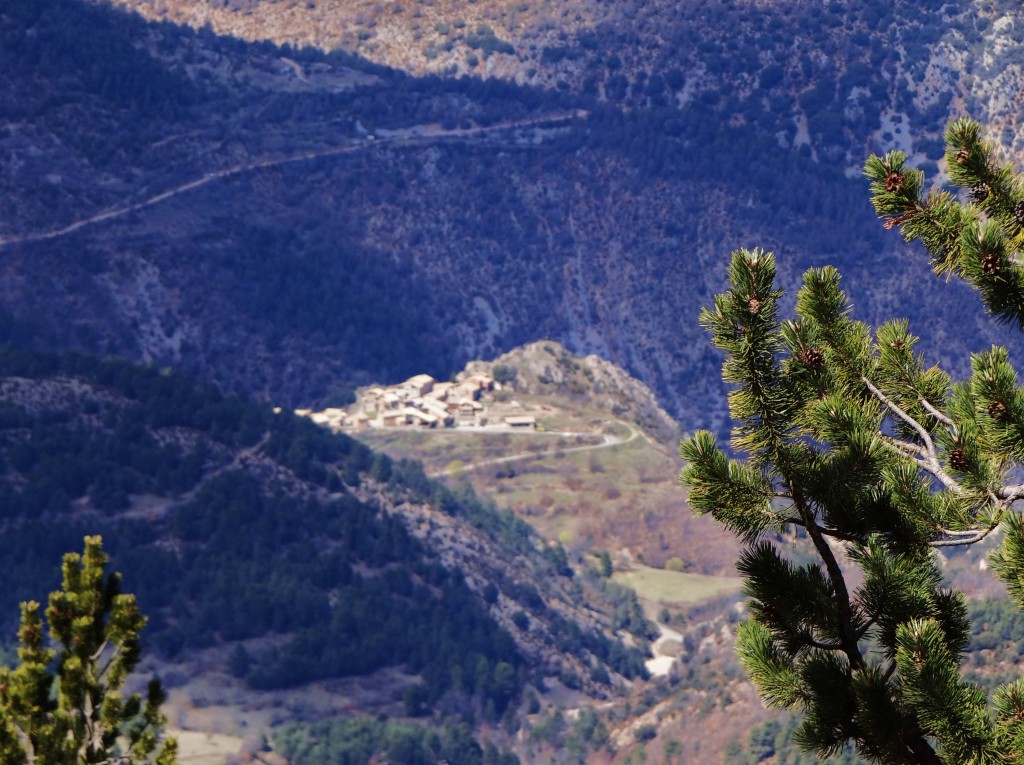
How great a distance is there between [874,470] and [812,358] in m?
1.48

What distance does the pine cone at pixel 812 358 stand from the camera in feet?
95.1

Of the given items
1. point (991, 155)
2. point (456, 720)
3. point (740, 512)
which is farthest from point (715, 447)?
point (456, 720)

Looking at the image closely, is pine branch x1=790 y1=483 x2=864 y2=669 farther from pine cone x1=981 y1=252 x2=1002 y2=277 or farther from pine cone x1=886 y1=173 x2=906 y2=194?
pine cone x1=886 y1=173 x2=906 y2=194

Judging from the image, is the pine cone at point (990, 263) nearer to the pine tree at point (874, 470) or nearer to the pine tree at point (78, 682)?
the pine tree at point (874, 470)

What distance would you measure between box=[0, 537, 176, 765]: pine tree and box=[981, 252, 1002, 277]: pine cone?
64.0 feet

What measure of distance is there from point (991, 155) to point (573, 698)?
170365 mm

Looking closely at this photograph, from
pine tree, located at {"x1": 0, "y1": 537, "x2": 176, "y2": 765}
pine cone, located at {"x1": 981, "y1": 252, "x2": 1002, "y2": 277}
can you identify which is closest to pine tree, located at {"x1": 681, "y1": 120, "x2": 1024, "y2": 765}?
pine cone, located at {"x1": 981, "y1": 252, "x2": 1002, "y2": 277}

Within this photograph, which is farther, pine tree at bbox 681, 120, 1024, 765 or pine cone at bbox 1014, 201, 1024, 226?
pine cone at bbox 1014, 201, 1024, 226

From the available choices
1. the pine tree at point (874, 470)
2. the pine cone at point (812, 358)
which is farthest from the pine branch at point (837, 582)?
the pine cone at point (812, 358)

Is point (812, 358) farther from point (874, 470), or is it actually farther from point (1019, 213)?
point (1019, 213)

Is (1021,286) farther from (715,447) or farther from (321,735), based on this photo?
(321,735)

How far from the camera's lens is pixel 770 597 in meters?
29.8

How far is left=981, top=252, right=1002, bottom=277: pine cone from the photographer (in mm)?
28203

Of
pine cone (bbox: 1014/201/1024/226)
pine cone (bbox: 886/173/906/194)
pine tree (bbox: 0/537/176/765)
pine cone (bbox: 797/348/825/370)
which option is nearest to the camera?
pine cone (bbox: 797/348/825/370)
